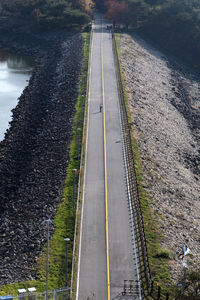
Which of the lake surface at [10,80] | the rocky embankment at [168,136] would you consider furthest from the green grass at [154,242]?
the lake surface at [10,80]

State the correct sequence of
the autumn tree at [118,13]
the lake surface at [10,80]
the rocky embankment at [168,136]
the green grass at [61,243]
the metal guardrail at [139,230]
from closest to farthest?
the metal guardrail at [139,230], the green grass at [61,243], the rocky embankment at [168,136], the lake surface at [10,80], the autumn tree at [118,13]

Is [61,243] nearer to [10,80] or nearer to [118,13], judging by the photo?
A: [10,80]

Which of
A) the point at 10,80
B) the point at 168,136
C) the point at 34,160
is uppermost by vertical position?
the point at 10,80

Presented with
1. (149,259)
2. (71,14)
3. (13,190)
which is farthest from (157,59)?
(149,259)

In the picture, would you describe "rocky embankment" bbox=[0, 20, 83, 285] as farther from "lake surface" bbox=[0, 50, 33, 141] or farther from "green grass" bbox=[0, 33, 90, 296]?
"lake surface" bbox=[0, 50, 33, 141]

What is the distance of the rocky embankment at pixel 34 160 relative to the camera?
3988 centimetres

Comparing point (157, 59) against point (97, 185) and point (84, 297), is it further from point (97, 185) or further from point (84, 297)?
point (84, 297)

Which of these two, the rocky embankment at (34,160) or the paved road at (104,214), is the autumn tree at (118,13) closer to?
the rocky embankment at (34,160)

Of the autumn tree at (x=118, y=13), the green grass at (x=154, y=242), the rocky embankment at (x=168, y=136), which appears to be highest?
the autumn tree at (x=118, y=13)

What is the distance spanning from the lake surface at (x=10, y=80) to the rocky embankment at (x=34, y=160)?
5.98 feet

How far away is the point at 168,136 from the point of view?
69312mm

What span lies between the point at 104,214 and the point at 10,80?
5990 cm

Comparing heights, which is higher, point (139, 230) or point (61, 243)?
point (139, 230)

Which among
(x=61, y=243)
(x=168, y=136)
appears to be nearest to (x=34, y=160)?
(x=61, y=243)
